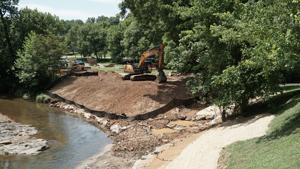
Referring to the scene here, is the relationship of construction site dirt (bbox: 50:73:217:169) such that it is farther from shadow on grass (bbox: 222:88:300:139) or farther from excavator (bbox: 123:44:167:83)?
shadow on grass (bbox: 222:88:300:139)

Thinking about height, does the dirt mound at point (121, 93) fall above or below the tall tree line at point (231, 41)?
below

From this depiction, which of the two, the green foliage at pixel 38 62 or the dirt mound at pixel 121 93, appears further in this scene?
the green foliage at pixel 38 62

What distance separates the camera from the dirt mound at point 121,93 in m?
36.1

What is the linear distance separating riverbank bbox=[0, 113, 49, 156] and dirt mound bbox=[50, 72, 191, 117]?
7.13m

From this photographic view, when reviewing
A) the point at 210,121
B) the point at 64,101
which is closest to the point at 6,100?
the point at 64,101

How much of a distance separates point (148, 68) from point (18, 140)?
22.5 meters

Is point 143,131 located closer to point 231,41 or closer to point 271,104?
point 271,104

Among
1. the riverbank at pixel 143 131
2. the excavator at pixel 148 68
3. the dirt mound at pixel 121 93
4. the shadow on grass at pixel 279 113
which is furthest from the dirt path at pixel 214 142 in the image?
the excavator at pixel 148 68

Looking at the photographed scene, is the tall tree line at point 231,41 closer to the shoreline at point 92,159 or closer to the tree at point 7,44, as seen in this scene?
the shoreline at point 92,159

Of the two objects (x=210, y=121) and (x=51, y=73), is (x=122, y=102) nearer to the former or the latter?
(x=210, y=121)

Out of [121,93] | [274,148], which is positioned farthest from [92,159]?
[121,93]

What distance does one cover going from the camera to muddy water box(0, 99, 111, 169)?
2473cm

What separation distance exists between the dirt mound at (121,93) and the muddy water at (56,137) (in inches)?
110

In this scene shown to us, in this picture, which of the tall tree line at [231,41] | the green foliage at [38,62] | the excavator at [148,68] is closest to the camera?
the tall tree line at [231,41]
